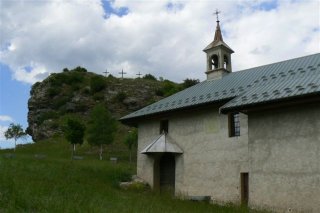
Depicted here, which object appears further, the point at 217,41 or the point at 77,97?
the point at 77,97

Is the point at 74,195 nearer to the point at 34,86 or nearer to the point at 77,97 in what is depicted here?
the point at 77,97

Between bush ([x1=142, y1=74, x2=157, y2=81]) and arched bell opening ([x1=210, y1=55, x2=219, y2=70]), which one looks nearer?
arched bell opening ([x1=210, y1=55, x2=219, y2=70])

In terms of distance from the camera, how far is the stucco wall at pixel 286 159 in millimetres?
12719

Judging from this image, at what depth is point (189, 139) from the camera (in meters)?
19.1

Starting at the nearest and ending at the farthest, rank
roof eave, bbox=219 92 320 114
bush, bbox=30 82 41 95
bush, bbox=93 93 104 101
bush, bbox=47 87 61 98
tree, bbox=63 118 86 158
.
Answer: roof eave, bbox=219 92 320 114 < tree, bbox=63 118 86 158 < bush, bbox=93 93 104 101 < bush, bbox=47 87 61 98 < bush, bbox=30 82 41 95

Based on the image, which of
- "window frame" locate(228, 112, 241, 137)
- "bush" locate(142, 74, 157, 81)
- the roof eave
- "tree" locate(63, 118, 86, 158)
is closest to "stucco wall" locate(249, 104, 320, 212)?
the roof eave

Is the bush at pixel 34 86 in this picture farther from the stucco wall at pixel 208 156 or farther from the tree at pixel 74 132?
the stucco wall at pixel 208 156

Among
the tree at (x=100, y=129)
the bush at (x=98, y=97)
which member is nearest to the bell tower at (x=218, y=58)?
the tree at (x=100, y=129)

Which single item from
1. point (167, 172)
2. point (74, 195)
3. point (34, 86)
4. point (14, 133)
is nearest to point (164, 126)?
point (167, 172)

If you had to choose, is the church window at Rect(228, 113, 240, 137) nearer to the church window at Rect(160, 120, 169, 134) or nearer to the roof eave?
the roof eave

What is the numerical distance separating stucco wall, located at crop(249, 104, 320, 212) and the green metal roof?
75 cm

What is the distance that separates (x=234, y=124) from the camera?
17344mm

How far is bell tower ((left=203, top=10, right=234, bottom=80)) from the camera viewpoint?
22938 millimetres

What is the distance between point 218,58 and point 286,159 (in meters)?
11.1
